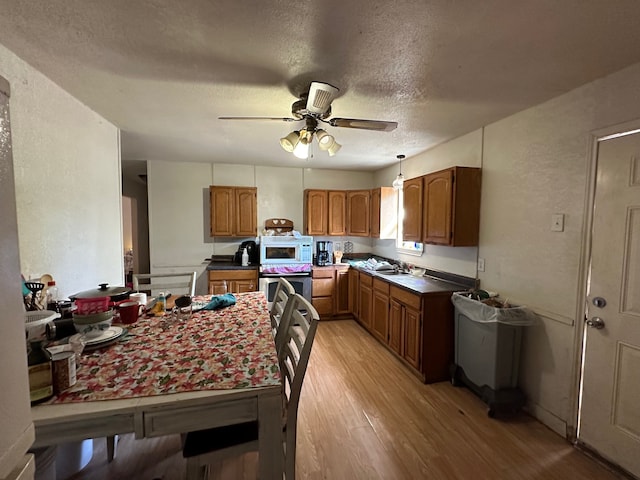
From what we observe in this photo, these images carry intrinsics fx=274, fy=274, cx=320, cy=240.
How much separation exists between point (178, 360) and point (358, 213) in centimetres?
346

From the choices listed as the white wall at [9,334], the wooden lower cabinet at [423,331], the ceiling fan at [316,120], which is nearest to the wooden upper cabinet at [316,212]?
the wooden lower cabinet at [423,331]

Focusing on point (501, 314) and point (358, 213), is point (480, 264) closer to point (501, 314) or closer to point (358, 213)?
point (501, 314)

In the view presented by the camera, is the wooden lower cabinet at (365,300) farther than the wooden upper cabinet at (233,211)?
No

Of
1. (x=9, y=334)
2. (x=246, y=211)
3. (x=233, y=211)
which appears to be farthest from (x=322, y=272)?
(x=9, y=334)

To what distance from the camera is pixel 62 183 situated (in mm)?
1913

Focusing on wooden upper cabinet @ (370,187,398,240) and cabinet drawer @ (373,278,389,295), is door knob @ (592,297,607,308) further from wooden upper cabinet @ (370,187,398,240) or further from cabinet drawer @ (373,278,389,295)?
wooden upper cabinet @ (370,187,398,240)

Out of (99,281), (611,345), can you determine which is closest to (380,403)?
(611,345)

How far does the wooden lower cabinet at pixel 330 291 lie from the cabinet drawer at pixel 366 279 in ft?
1.21

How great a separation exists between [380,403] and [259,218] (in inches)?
121

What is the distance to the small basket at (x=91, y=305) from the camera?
1.36 metres

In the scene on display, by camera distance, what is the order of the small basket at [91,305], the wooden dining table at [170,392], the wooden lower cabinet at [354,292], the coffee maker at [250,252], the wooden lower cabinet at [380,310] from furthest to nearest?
the coffee maker at [250,252]
the wooden lower cabinet at [354,292]
the wooden lower cabinet at [380,310]
the small basket at [91,305]
the wooden dining table at [170,392]

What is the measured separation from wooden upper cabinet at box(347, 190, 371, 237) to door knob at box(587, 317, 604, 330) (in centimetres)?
269

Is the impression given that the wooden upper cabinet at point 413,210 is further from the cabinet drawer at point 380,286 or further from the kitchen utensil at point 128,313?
the kitchen utensil at point 128,313

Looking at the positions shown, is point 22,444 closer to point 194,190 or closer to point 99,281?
point 99,281
